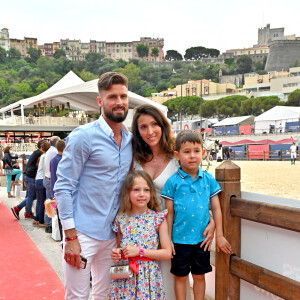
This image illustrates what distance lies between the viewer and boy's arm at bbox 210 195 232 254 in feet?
6.84

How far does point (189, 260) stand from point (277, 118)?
36.1 metres

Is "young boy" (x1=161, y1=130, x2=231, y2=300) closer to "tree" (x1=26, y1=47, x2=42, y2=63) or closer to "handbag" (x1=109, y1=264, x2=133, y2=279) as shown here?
"handbag" (x1=109, y1=264, x2=133, y2=279)

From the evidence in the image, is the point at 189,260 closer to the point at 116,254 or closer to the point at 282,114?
the point at 116,254

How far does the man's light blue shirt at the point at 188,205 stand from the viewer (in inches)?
78.7

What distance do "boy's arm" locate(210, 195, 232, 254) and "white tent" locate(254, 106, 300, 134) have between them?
1385 inches

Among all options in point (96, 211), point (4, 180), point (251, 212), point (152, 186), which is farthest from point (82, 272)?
point (4, 180)

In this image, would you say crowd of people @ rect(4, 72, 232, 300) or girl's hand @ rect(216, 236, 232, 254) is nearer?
crowd of people @ rect(4, 72, 232, 300)

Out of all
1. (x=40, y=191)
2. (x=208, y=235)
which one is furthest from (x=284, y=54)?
(x=208, y=235)

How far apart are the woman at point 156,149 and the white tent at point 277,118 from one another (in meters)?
35.2

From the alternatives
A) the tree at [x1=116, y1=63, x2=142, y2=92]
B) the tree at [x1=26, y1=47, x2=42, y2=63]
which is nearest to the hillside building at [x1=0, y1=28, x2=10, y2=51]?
the tree at [x1=26, y1=47, x2=42, y2=63]

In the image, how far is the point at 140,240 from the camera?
2006 mm

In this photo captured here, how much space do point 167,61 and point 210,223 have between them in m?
141

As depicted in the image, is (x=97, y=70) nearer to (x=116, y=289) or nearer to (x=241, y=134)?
(x=241, y=134)

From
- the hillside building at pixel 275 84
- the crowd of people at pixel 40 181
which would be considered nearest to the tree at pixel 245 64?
the hillside building at pixel 275 84
